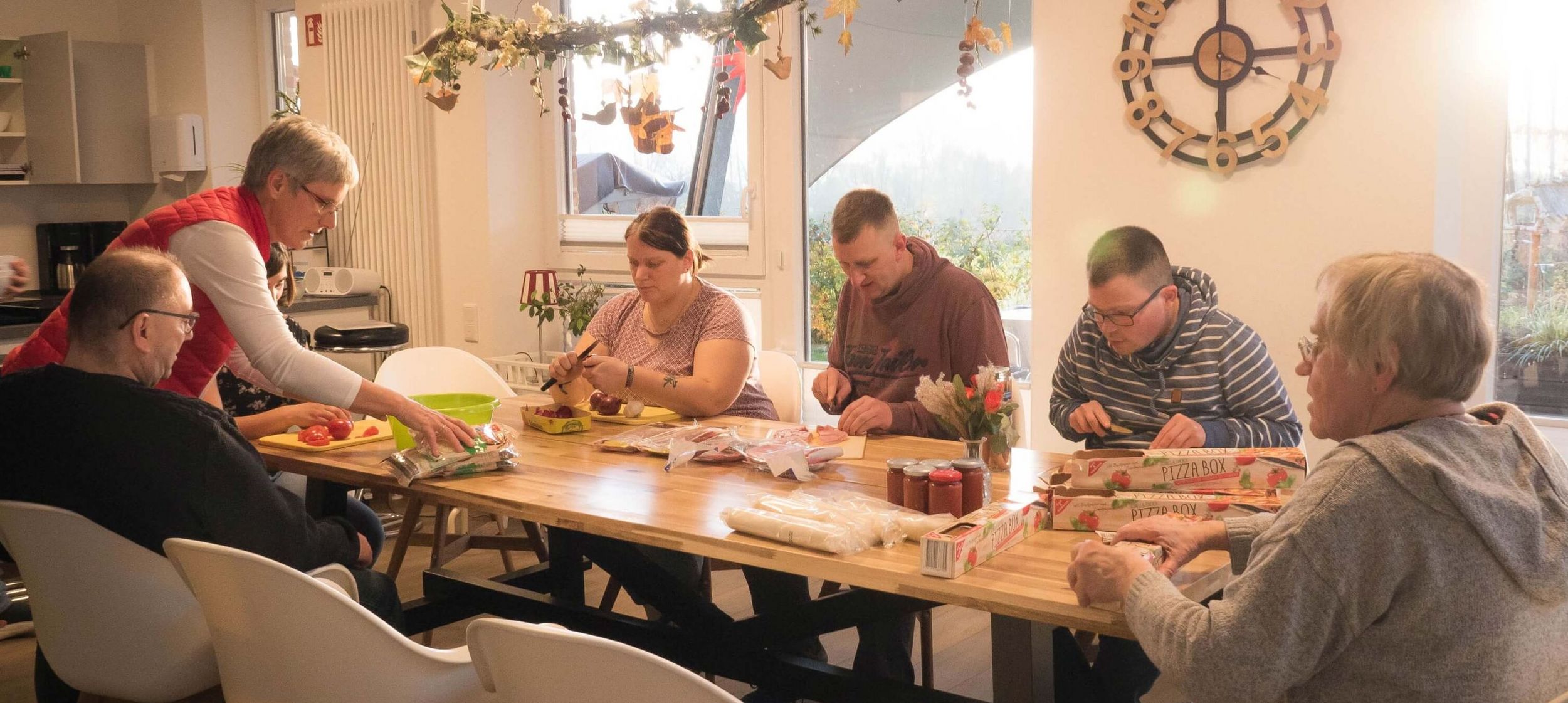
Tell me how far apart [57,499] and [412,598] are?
205cm

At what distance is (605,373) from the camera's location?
307cm

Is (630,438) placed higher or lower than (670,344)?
lower

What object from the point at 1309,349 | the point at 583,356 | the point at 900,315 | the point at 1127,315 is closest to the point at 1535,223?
the point at 1127,315

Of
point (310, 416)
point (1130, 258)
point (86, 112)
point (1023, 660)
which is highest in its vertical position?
point (86, 112)

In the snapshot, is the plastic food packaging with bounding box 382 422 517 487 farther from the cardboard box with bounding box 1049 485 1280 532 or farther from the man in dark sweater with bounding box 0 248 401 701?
the cardboard box with bounding box 1049 485 1280 532

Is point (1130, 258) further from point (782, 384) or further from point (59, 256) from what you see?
point (59, 256)

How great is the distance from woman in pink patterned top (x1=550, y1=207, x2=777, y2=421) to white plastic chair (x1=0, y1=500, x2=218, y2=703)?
1.11m

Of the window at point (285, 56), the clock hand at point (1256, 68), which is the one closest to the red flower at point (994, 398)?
the clock hand at point (1256, 68)

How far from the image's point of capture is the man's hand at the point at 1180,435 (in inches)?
91.4

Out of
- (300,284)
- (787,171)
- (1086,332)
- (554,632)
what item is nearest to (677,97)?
(787,171)

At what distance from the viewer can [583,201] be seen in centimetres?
566

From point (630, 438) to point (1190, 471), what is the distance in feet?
4.24

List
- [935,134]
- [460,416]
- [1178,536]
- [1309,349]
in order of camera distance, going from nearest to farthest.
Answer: [1309,349]
[1178,536]
[460,416]
[935,134]

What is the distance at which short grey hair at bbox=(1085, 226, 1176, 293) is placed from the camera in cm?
254
